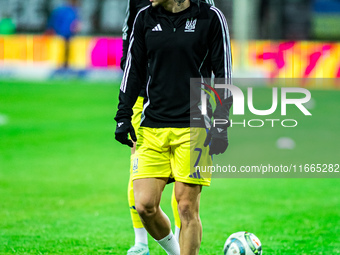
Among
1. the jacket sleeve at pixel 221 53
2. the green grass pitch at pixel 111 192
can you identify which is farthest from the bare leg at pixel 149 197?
the green grass pitch at pixel 111 192

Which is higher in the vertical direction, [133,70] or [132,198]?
[133,70]

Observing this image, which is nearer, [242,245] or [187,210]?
[187,210]

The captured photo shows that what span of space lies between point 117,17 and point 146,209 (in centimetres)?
2263

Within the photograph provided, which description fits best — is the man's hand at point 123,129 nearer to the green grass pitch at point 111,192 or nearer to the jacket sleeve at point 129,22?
the jacket sleeve at point 129,22

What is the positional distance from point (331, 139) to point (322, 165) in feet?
8.37

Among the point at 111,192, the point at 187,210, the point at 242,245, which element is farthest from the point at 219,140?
the point at 111,192

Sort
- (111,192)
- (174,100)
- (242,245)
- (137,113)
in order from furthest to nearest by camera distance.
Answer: (111,192), (137,113), (242,245), (174,100)

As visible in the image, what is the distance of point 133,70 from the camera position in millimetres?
5953

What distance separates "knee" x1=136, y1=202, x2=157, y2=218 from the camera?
18.9ft

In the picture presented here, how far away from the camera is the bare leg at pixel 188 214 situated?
5.68m

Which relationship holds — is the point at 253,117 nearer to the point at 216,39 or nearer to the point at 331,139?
the point at 331,139

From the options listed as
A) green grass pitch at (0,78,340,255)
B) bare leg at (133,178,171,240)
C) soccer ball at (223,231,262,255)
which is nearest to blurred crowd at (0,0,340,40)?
green grass pitch at (0,78,340,255)

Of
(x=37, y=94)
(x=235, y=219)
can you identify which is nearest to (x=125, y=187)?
(x=235, y=219)

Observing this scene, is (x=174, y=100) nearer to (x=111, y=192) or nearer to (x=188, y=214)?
(x=188, y=214)
